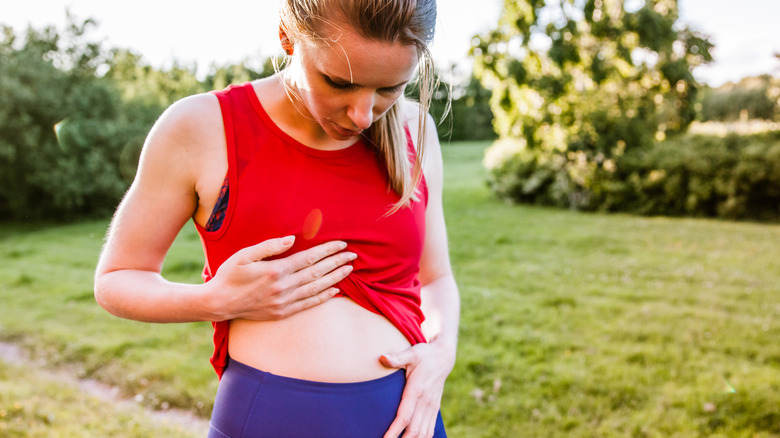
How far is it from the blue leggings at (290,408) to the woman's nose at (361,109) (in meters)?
0.69

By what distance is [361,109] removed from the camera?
130cm

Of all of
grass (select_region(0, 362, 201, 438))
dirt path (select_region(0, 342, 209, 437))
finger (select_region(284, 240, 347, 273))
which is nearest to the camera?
finger (select_region(284, 240, 347, 273))

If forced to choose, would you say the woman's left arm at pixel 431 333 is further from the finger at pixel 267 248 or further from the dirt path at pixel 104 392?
the dirt path at pixel 104 392

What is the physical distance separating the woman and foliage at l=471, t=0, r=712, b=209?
254 inches

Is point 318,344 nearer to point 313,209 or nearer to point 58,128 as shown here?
point 313,209

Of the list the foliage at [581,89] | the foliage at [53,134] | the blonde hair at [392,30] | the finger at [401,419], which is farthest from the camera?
the foliage at [53,134]

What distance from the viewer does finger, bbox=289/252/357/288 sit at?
1319 millimetres

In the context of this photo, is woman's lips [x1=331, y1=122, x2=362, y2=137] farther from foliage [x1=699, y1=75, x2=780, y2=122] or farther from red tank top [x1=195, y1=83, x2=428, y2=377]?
foliage [x1=699, y1=75, x2=780, y2=122]

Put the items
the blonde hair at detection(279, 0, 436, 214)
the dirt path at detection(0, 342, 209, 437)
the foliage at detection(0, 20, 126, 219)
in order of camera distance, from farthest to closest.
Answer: the foliage at detection(0, 20, 126, 219)
the dirt path at detection(0, 342, 209, 437)
the blonde hair at detection(279, 0, 436, 214)

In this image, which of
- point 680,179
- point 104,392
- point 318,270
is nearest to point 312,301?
point 318,270

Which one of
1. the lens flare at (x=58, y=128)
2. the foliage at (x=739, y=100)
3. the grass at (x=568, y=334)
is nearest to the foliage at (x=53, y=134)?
the lens flare at (x=58, y=128)

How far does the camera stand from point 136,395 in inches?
172

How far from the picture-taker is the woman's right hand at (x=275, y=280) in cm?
125

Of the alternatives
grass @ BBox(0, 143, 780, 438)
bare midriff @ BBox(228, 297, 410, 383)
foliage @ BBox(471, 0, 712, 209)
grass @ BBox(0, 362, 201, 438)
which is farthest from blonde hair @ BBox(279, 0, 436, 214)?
foliage @ BBox(471, 0, 712, 209)
